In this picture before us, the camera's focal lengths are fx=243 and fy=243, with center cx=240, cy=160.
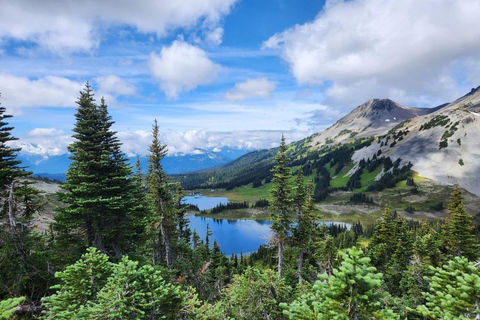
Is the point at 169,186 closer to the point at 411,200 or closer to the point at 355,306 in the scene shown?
the point at 355,306

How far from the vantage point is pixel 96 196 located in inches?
896

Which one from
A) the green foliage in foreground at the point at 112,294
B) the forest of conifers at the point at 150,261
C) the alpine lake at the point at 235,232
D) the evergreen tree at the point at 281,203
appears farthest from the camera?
the alpine lake at the point at 235,232

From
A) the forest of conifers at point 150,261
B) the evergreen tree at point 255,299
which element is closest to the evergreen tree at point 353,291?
the forest of conifers at point 150,261

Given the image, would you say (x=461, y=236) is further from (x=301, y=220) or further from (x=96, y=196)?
(x=96, y=196)

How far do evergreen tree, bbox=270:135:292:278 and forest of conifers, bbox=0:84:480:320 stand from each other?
0.50 feet

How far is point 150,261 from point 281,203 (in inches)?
720

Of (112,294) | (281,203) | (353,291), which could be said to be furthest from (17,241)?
(281,203)

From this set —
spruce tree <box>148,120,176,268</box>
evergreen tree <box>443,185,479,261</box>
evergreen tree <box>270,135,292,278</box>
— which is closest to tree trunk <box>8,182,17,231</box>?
spruce tree <box>148,120,176,268</box>

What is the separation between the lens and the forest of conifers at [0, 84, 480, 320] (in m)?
7.08

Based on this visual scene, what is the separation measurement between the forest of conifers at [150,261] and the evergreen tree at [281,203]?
0.15 metres

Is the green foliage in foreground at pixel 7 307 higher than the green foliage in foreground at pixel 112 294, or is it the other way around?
the green foliage in foreground at pixel 7 307

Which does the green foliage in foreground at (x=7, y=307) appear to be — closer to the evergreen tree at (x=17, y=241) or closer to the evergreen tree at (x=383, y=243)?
the evergreen tree at (x=17, y=241)

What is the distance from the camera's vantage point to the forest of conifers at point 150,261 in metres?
7.08

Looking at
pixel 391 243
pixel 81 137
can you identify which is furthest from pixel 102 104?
pixel 391 243
